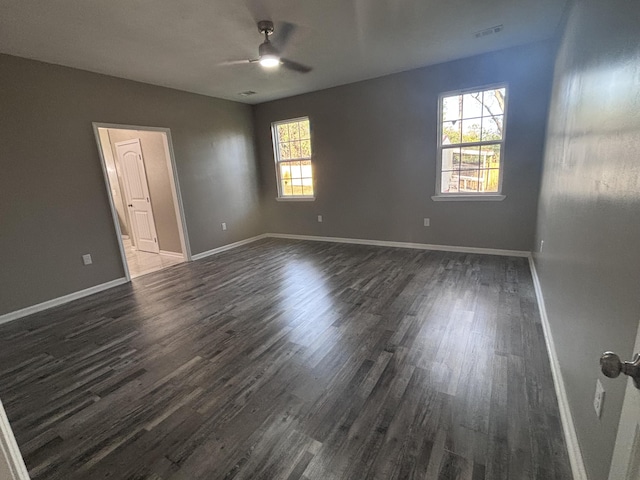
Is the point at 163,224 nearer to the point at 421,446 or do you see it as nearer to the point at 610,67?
the point at 421,446

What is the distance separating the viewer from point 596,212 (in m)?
1.33

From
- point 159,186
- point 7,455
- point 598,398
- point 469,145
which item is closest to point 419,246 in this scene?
point 469,145

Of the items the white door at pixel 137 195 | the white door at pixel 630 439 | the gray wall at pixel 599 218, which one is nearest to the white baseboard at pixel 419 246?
the gray wall at pixel 599 218

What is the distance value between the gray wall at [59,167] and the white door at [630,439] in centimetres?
479

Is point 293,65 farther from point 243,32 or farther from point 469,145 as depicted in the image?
point 469,145

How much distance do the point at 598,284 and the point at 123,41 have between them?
413cm

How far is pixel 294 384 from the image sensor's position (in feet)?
6.47

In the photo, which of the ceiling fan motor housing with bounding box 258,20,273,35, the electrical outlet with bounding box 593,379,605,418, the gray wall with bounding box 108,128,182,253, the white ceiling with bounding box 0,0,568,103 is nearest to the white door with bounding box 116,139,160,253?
the gray wall with bounding box 108,128,182,253

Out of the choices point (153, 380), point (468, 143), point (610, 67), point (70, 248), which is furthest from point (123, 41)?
point (468, 143)

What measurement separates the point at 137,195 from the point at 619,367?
6627mm

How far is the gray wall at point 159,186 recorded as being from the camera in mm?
5059

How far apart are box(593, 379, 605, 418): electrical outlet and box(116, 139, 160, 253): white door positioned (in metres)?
6.18

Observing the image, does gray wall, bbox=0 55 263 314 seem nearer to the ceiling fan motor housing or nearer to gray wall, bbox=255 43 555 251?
gray wall, bbox=255 43 555 251

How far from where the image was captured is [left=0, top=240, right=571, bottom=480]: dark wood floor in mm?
1453
